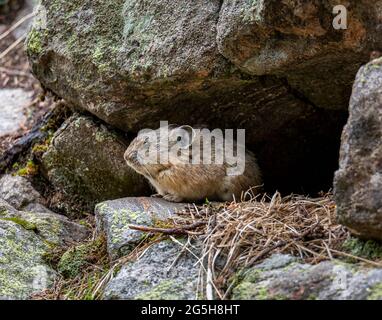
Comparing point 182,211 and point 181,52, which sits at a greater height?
point 181,52

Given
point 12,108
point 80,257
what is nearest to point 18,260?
point 80,257

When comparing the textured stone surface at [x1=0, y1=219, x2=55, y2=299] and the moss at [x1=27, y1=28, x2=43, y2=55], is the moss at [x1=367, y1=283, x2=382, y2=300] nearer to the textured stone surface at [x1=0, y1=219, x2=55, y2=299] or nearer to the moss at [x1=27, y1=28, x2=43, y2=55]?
the textured stone surface at [x1=0, y1=219, x2=55, y2=299]

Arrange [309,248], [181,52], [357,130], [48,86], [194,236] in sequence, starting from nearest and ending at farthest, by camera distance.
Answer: [357,130], [309,248], [194,236], [181,52], [48,86]

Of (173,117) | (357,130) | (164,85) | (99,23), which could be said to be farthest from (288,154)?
(357,130)

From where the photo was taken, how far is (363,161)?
3.80 m

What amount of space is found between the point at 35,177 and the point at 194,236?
2458 millimetres

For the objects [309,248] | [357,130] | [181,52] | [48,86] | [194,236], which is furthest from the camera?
[48,86]

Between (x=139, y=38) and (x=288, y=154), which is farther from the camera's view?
(x=288, y=154)

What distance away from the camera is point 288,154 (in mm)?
6648

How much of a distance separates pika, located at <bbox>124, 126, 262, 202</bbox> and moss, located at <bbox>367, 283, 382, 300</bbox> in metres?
2.26

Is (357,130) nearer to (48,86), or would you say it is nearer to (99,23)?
(99,23)

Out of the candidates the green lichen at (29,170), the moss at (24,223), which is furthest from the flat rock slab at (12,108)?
the moss at (24,223)

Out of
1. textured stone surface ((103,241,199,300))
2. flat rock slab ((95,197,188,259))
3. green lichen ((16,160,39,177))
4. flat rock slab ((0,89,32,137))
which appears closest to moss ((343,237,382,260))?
textured stone surface ((103,241,199,300))

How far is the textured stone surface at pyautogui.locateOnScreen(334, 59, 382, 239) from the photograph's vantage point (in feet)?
12.4
